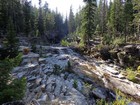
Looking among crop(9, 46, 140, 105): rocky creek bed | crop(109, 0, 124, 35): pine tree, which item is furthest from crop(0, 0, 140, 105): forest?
crop(109, 0, 124, 35): pine tree

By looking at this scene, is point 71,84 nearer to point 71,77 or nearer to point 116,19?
point 71,77

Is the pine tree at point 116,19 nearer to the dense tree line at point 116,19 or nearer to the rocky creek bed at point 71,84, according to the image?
the dense tree line at point 116,19

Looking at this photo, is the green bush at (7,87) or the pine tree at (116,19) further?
the pine tree at (116,19)

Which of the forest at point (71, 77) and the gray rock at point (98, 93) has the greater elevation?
the forest at point (71, 77)

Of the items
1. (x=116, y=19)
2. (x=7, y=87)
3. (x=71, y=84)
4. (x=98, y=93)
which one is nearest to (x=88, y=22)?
(x=116, y=19)

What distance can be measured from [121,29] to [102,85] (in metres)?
32.2

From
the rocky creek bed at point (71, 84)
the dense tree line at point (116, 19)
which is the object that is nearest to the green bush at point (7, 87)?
the rocky creek bed at point (71, 84)

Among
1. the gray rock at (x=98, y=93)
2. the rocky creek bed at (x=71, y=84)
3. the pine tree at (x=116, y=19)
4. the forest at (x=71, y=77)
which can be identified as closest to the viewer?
the forest at (x=71, y=77)

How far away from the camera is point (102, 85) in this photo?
1653 cm

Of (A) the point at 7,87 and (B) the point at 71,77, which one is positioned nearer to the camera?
(A) the point at 7,87

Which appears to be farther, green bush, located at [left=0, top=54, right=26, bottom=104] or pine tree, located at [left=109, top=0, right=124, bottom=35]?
pine tree, located at [left=109, top=0, right=124, bottom=35]

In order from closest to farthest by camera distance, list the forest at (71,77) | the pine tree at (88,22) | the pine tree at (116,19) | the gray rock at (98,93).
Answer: the forest at (71,77) < the gray rock at (98,93) < the pine tree at (88,22) < the pine tree at (116,19)

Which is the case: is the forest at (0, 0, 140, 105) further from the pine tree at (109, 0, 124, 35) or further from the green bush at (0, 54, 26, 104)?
the pine tree at (109, 0, 124, 35)

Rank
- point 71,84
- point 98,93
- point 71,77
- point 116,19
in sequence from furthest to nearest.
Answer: point 116,19, point 71,77, point 71,84, point 98,93
